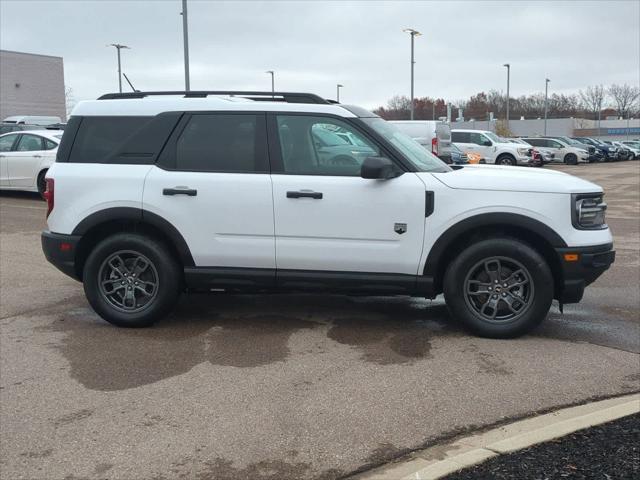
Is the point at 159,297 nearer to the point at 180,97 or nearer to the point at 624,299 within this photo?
the point at 180,97

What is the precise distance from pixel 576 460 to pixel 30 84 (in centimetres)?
5726

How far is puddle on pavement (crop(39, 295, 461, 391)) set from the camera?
16.4 feet

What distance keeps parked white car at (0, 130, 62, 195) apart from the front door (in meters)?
10.4

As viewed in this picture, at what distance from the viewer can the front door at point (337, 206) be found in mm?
5352

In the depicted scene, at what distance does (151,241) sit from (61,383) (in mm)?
1506

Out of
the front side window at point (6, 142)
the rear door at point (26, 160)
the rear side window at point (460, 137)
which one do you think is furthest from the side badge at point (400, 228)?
the rear side window at point (460, 137)

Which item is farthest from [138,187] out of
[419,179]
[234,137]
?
[419,179]

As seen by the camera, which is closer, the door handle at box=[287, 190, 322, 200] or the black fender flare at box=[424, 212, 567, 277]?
the black fender flare at box=[424, 212, 567, 277]

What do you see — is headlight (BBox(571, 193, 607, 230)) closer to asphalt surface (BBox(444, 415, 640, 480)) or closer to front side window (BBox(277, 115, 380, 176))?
front side window (BBox(277, 115, 380, 176))

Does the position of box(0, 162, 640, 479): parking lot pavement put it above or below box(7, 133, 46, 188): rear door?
below

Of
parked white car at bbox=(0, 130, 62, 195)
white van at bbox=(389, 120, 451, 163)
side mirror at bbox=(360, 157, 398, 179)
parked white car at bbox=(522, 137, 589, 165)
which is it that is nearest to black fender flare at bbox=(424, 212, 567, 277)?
side mirror at bbox=(360, 157, 398, 179)

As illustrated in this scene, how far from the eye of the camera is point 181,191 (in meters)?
5.57

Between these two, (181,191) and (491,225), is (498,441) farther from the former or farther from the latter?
(181,191)

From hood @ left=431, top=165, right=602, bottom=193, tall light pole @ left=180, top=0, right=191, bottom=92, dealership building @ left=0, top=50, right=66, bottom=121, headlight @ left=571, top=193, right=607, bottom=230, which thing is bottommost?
headlight @ left=571, top=193, right=607, bottom=230
